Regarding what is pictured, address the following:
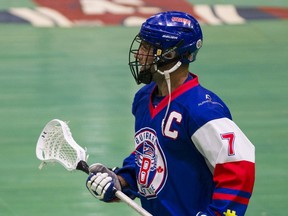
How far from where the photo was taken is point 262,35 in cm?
1107

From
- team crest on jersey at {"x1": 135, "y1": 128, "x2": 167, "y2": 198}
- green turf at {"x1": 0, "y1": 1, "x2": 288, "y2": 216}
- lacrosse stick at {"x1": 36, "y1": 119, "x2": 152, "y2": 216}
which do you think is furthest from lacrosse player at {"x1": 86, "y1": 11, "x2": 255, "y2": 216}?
green turf at {"x1": 0, "y1": 1, "x2": 288, "y2": 216}

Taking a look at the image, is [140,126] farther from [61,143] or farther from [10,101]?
[10,101]

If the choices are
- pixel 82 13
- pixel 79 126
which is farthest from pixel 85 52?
pixel 79 126

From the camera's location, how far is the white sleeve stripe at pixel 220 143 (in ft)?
12.6

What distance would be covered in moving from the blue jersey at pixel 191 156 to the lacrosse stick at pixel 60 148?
1.44ft

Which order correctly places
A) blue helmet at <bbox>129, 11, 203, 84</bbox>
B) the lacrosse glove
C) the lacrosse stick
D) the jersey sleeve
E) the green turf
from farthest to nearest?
1. the green turf
2. the lacrosse stick
3. the lacrosse glove
4. blue helmet at <bbox>129, 11, 203, 84</bbox>
5. the jersey sleeve

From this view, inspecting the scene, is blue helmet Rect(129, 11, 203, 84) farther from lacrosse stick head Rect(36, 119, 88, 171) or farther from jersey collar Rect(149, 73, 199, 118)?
lacrosse stick head Rect(36, 119, 88, 171)

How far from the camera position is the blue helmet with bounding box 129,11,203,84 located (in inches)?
A: 161

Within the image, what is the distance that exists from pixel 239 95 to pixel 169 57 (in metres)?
4.97

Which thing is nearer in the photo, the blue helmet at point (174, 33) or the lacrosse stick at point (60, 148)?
the blue helmet at point (174, 33)

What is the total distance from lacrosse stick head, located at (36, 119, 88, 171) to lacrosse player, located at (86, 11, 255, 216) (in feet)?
1.38

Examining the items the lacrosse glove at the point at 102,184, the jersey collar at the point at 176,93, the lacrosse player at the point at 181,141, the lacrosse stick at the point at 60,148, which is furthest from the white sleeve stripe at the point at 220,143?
the lacrosse stick at the point at 60,148

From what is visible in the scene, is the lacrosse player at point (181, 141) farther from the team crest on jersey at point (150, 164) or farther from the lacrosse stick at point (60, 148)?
the lacrosse stick at point (60, 148)

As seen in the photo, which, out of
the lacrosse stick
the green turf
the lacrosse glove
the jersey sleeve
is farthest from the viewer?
the green turf
